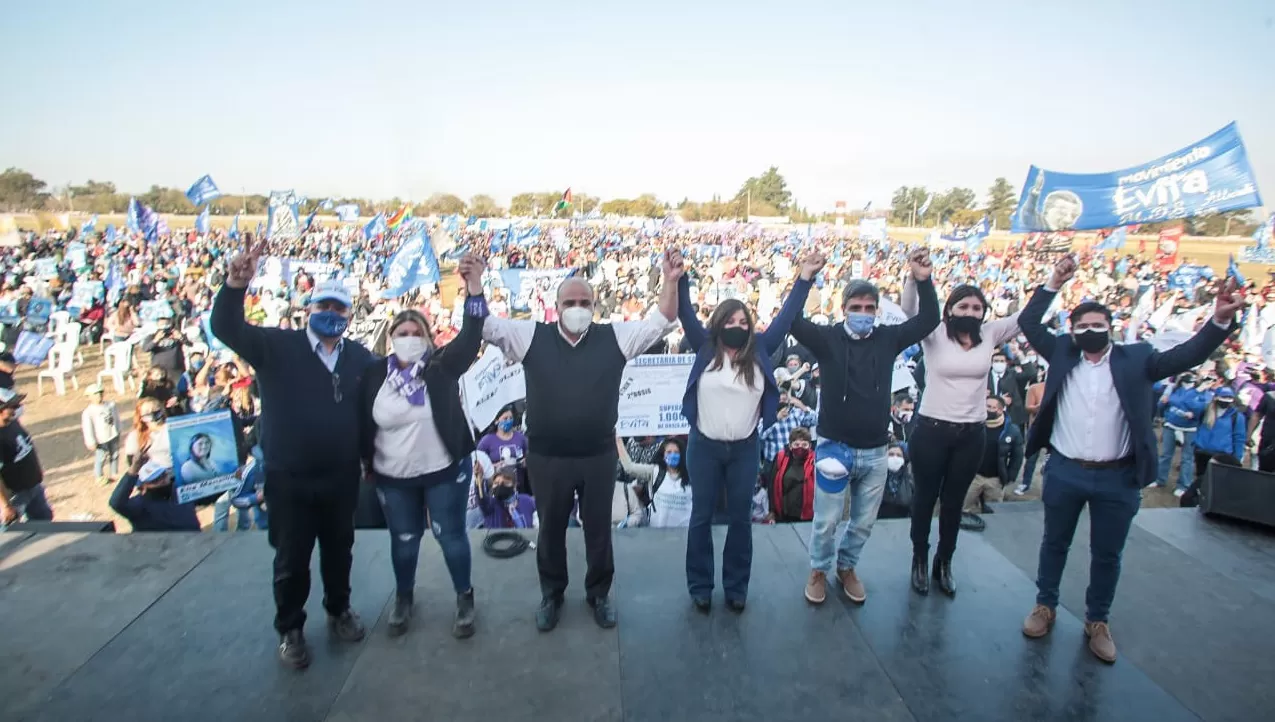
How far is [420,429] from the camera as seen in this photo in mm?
3258

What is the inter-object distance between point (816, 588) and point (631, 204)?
67.5 metres

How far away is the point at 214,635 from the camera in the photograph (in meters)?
3.43

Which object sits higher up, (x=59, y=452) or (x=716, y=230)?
(x=716, y=230)

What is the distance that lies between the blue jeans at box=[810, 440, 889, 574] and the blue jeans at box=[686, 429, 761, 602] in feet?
1.30

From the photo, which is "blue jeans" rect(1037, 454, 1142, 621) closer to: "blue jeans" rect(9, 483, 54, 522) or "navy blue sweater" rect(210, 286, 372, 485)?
"navy blue sweater" rect(210, 286, 372, 485)

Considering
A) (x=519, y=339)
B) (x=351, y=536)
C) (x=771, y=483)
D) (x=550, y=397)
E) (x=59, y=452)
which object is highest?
(x=519, y=339)

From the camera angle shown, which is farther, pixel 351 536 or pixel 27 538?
pixel 27 538

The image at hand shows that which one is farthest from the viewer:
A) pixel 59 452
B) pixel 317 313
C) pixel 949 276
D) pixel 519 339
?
pixel 949 276

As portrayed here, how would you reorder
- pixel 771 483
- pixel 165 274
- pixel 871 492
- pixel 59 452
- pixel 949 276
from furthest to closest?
pixel 949 276
pixel 165 274
pixel 59 452
pixel 771 483
pixel 871 492

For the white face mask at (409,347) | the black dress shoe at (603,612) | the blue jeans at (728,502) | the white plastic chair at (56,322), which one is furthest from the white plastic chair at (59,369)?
the blue jeans at (728,502)

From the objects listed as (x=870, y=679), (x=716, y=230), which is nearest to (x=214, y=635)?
(x=870, y=679)

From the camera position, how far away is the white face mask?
3248 mm

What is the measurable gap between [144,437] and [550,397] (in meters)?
5.11

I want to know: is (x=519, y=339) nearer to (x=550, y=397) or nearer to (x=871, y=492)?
(x=550, y=397)
